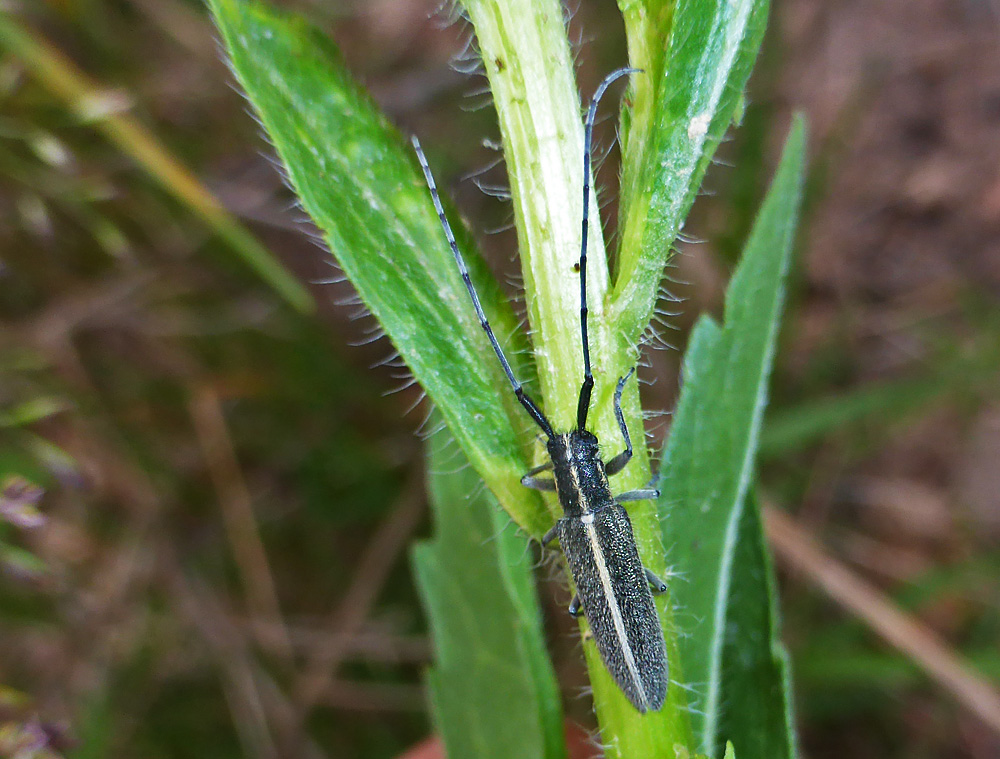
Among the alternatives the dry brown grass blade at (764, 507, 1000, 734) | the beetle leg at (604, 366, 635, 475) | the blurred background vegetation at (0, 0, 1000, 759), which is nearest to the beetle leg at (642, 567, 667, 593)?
the beetle leg at (604, 366, 635, 475)

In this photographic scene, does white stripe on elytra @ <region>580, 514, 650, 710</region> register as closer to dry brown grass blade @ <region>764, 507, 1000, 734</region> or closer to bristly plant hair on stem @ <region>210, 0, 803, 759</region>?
bristly plant hair on stem @ <region>210, 0, 803, 759</region>

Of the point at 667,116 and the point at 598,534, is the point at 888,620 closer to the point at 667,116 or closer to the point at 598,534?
the point at 598,534

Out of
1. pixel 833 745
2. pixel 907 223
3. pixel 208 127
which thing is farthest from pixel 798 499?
pixel 208 127

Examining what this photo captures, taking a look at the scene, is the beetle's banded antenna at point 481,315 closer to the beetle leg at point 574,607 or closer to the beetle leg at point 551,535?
the beetle leg at point 551,535

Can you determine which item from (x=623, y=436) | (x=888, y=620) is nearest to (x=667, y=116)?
(x=623, y=436)

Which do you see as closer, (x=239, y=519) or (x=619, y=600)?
(x=619, y=600)

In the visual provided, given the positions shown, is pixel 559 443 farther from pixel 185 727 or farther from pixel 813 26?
pixel 813 26

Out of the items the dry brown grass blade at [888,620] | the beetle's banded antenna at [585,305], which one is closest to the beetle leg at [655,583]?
the beetle's banded antenna at [585,305]
